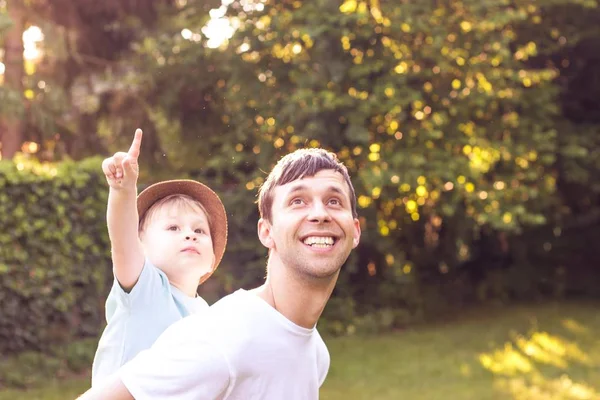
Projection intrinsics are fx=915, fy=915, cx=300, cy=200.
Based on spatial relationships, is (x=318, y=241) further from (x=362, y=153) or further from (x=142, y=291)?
(x=362, y=153)

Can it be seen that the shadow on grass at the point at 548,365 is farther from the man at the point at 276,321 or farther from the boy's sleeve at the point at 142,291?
the man at the point at 276,321

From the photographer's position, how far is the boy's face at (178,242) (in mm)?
3170

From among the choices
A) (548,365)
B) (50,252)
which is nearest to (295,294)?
(50,252)

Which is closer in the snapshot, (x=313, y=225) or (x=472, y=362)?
(x=313, y=225)

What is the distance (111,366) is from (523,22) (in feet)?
46.5

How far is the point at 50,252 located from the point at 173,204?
636 cm

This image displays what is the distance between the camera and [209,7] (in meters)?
14.4

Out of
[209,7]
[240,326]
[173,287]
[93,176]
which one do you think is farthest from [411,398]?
[209,7]

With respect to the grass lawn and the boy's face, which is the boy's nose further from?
the grass lawn

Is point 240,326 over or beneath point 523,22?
beneath

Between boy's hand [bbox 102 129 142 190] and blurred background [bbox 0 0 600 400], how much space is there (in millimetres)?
6618

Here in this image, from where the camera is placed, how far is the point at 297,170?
7.79 feet

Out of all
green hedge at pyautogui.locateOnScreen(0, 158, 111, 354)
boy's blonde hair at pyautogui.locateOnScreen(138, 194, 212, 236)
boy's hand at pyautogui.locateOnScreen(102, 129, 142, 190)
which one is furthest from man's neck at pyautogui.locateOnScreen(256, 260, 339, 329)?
green hedge at pyautogui.locateOnScreen(0, 158, 111, 354)

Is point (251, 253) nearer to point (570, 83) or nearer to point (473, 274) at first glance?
point (473, 274)
